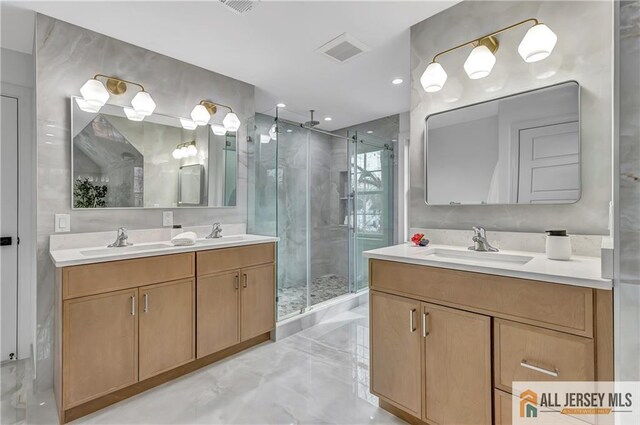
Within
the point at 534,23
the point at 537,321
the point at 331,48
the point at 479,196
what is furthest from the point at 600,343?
the point at 331,48

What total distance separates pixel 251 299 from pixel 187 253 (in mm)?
716

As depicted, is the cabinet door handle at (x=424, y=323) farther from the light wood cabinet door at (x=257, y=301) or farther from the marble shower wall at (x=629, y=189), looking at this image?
the light wood cabinet door at (x=257, y=301)

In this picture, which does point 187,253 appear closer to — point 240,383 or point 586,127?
point 240,383

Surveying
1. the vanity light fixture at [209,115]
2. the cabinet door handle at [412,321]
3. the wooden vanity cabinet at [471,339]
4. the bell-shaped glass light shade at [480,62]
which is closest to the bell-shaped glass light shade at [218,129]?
the vanity light fixture at [209,115]

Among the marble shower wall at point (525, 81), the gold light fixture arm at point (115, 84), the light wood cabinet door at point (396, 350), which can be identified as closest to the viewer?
the marble shower wall at point (525, 81)

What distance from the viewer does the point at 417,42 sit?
2156mm

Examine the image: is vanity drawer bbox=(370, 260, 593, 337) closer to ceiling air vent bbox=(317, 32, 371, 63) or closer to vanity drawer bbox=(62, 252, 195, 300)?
vanity drawer bbox=(62, 252, 195, 300)

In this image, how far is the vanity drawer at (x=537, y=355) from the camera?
1.12 m

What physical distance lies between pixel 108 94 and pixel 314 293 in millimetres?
2993

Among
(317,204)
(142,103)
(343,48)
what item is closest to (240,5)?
(343,48)

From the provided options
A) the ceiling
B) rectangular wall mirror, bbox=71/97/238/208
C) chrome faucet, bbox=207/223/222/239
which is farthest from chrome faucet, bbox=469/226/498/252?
rectangular wall mirror, bbox=71/97/238/208

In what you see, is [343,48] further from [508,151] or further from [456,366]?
[456,366]

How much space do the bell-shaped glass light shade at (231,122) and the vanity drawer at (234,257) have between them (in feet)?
3.94

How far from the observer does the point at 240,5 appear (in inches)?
74.7
